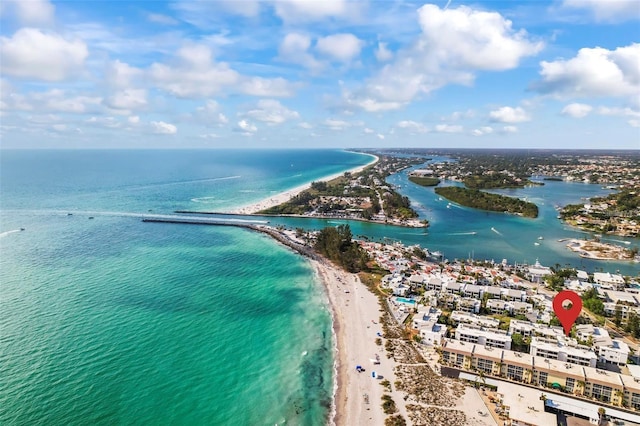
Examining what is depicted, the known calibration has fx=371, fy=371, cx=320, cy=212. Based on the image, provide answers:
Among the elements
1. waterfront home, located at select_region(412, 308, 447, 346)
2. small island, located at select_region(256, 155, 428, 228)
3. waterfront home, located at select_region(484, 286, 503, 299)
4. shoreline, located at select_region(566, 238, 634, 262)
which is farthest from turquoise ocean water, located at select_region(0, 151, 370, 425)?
shoreline, located at select_region(566, 238, 634, 262)

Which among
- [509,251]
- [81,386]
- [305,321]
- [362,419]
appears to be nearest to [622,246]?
[509,251]

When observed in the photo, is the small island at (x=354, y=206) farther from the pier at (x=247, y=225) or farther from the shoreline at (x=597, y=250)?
the shoreline at (x=597, y=250)

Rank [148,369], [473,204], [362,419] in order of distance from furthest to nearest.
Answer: [473,204] → [148,369] → [362,419]

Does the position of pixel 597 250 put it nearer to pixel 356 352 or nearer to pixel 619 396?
pixel 619 396

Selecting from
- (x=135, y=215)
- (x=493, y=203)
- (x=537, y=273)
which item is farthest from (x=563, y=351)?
(x=135, y=215)

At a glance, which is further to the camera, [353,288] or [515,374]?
[353,288]

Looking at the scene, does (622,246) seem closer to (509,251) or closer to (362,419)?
(509,251)

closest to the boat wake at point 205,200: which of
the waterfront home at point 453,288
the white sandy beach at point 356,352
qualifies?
the white sandy beach at point 356,352

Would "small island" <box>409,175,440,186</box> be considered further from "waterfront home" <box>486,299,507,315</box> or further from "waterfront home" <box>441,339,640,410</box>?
"waterfront home" <box>441,339,640,410</box>
